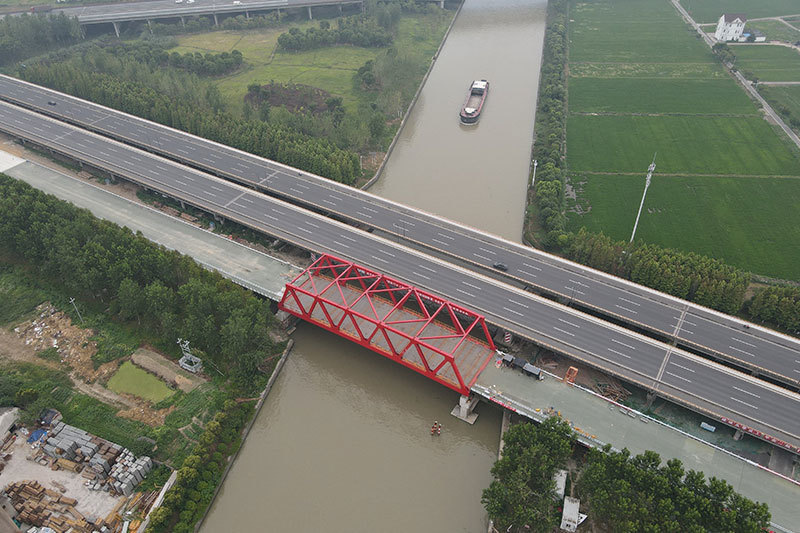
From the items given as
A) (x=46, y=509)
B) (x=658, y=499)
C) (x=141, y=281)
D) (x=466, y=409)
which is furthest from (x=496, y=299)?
(x=46, y=509)

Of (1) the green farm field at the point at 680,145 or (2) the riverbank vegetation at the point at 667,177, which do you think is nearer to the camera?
(2) the riverbank vegetation at the point at 667,177

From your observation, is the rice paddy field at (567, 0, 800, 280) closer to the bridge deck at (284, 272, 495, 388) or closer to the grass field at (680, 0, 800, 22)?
the grass field at (680, 0, 800, 22)

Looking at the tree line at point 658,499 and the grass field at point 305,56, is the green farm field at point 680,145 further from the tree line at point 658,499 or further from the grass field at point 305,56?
the tree line at point 658,499

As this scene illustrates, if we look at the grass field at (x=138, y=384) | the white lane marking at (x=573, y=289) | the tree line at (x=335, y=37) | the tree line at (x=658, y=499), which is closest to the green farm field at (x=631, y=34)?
the tree line at (x=335, y=37)

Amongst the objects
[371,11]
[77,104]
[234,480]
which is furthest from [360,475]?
[371,11]

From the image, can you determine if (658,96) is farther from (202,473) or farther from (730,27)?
(202,473)

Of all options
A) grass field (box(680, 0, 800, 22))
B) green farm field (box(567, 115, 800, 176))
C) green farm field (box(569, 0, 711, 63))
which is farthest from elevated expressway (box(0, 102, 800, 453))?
grass field (box(680, 0, 800, 22))

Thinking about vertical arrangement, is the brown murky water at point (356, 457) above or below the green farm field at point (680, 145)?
below
